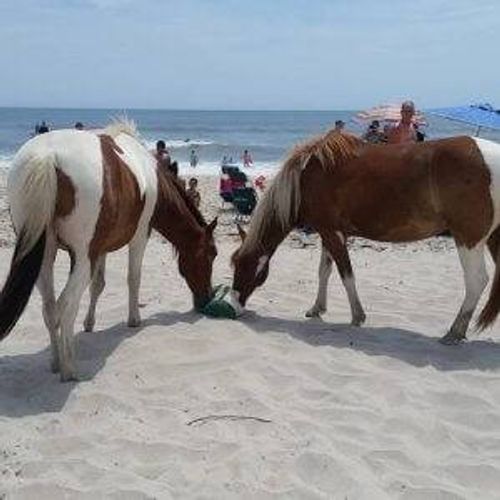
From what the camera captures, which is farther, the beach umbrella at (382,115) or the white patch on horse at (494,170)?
the beach umbrella at (382,115)

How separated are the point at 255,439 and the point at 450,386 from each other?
1628 millimetres

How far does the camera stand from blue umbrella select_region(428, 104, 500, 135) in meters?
13.5

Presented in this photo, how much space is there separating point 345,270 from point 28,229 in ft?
9.85

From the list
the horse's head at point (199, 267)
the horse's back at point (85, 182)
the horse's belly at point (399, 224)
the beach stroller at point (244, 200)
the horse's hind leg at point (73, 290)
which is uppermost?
the horse's back at point (85, 182)

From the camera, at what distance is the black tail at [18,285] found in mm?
4918

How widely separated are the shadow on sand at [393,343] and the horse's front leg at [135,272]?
3.09 feet

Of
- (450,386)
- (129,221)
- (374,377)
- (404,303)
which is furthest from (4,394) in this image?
(404,303)

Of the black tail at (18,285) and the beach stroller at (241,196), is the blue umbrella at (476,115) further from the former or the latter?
the black tail at (18,285)

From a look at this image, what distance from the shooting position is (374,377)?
17.8ft

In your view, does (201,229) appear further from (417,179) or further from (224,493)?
(224,493)

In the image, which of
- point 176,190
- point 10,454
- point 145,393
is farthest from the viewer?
point 176,190

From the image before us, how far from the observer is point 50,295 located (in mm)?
5426

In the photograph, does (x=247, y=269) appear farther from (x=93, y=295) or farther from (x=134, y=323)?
(x=93, y=295)

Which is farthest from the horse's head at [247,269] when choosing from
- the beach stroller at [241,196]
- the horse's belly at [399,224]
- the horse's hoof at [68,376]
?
the beach stroller at [241,196]
